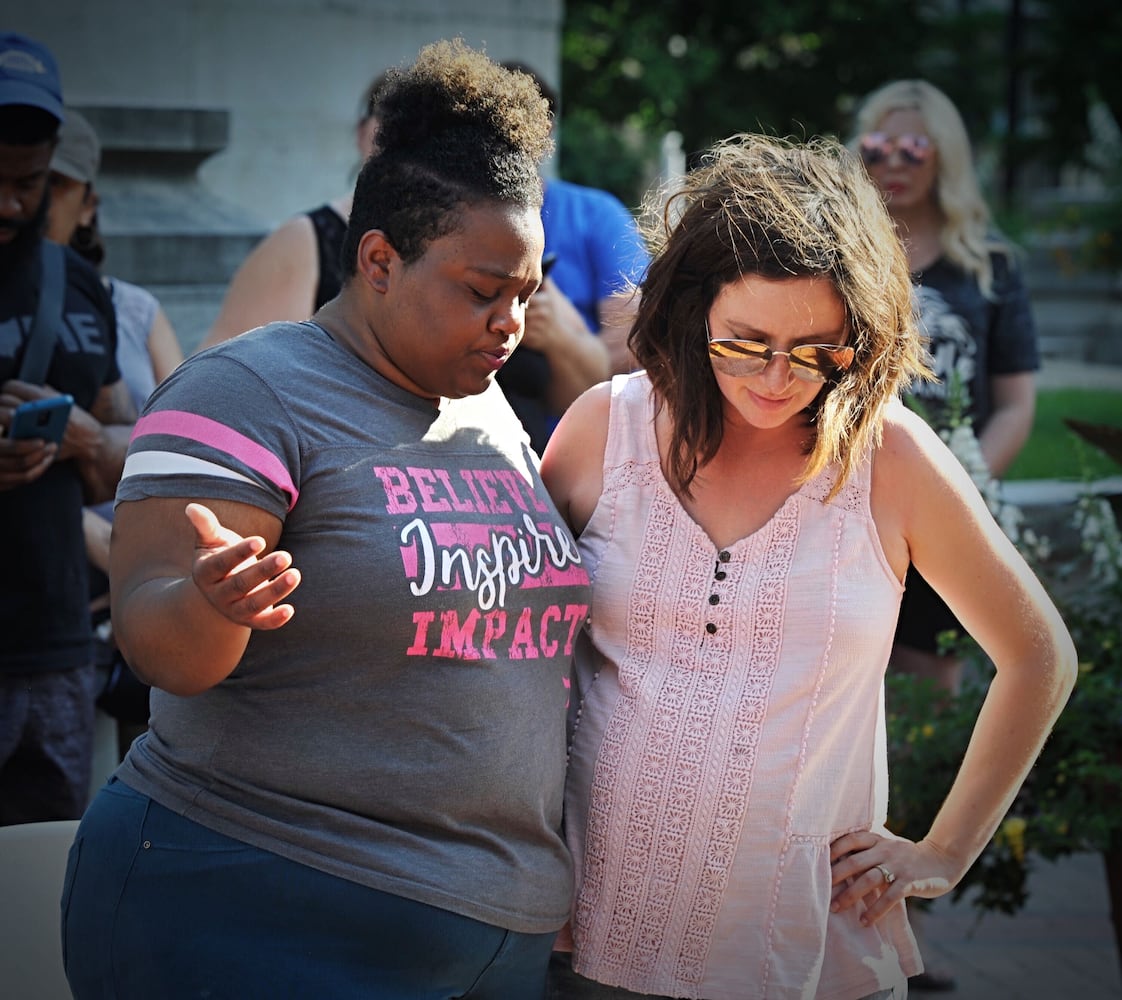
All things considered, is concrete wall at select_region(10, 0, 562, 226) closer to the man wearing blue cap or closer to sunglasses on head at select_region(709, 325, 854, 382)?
the man wearing blue cap

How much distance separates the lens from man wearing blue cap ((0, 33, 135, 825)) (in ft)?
10.3

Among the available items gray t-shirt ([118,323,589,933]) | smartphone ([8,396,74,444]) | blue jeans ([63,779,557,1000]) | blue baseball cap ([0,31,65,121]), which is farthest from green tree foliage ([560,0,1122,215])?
blue jeans ([63,779,557,1000])

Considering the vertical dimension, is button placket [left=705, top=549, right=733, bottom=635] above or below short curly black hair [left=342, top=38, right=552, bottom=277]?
below

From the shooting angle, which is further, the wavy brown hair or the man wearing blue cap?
the man wearing blue cap

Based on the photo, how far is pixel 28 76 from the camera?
3.27 m

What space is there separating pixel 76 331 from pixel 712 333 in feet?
5.76

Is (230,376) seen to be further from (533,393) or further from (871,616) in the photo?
(533,393)

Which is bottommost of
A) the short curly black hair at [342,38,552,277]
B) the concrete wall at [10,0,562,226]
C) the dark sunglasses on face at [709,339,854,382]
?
the dark sunglasses on face at [709,339,854,382]

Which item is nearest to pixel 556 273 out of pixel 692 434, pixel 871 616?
pixel 692 434

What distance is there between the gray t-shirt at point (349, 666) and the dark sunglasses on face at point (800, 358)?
0.46 m

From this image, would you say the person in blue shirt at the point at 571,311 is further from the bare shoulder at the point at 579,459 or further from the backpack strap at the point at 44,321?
the backpack strap at the point at 44,321

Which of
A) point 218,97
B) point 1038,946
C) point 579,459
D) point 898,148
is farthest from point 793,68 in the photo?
point 579,459

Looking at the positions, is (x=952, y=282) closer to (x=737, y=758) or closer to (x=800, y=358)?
(x=800, y=358)

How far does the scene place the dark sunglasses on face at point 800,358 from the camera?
6.99 feet
